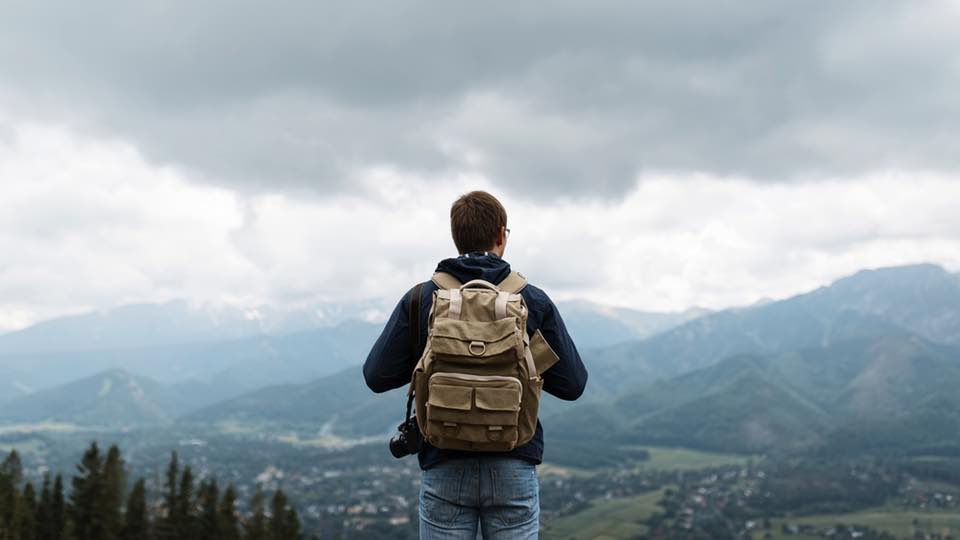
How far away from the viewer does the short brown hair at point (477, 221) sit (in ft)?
19.0

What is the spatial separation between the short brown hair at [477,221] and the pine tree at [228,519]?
4724 centimetres

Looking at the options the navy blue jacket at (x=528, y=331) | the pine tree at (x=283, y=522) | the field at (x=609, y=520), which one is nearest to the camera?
the navy blue jacket at (x=528, y=331)

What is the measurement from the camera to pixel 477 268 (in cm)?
562

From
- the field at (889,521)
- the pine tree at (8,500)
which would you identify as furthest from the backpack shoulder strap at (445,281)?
the field at (889,521)

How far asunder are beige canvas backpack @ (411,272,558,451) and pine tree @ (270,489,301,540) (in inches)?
1982

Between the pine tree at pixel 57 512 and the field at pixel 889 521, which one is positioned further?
the field at pixel 889 521

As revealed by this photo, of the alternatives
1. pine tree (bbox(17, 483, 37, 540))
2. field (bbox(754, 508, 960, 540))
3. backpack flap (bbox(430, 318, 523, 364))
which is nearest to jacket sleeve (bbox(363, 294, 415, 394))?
backpack flap (bbox(430, 318, 523, 364))

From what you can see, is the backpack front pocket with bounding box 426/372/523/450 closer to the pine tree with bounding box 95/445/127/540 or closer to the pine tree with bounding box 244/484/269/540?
the pine tree with bounding box 95/445/127/540

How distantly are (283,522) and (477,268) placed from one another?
169 feet

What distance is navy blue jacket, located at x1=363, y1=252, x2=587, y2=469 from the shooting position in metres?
5.54

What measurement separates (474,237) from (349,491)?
552 ft

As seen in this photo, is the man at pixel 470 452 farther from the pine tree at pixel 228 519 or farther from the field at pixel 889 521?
the field at pixel 889 521

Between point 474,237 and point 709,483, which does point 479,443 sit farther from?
point 709,483

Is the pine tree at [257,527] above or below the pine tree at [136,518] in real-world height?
below
